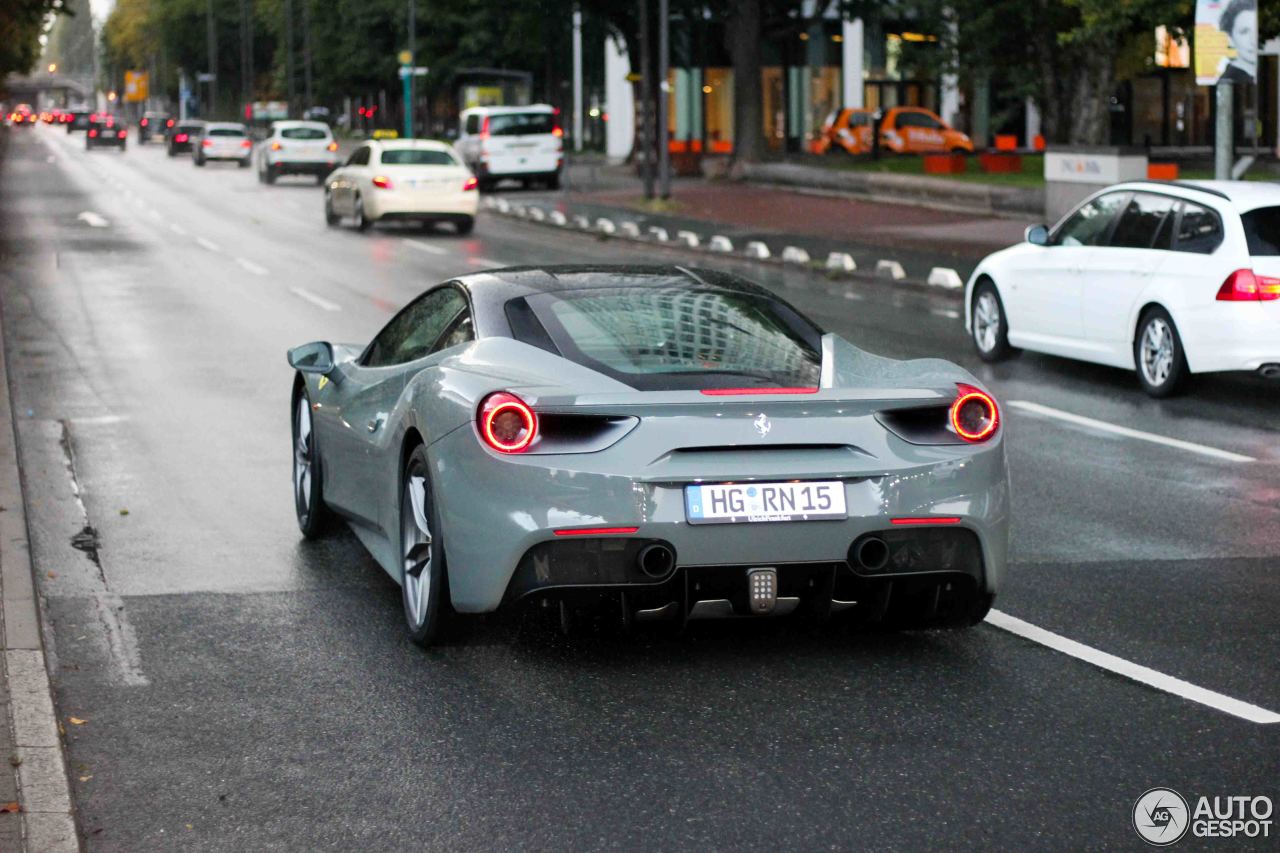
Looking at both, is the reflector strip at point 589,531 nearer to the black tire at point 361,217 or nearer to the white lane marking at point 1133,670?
Result: the white lane marking at point 1133,670

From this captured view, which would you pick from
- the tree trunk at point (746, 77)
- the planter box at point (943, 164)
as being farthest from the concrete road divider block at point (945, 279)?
the tree trunk at point (746, 77)

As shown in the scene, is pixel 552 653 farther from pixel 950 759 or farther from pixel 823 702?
pixel 950 759

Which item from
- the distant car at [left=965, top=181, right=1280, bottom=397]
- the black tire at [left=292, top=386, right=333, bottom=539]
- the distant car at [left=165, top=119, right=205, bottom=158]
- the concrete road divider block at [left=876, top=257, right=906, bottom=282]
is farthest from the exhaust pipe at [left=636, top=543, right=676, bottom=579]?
the distant car at [left=165, top=119, right=205, bottom=158]

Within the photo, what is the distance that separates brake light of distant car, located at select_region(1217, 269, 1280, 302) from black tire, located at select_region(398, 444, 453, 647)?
7526mm

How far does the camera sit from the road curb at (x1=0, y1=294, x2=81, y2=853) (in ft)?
16.6

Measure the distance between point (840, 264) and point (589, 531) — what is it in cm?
1901

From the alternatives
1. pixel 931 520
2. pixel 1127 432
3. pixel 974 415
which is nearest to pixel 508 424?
pixel 931 520

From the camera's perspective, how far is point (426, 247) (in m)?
30.7

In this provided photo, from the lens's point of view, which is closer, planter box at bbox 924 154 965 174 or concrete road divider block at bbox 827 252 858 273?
concrete road divider block at bbox 827 252 858 273

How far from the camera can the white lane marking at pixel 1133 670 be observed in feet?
20.1

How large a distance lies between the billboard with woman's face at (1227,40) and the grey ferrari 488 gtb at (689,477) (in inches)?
456

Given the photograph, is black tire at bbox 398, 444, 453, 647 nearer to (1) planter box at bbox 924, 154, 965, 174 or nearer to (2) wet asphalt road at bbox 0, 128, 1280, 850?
(2) wet asphalt road at bbox 0, 128, 1280, 850

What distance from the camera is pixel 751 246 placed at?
28.1m

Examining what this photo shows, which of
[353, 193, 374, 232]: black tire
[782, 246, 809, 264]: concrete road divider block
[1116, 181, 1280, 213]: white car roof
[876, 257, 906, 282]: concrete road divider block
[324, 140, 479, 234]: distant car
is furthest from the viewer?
[353, 193, 374, 232]: black tire
